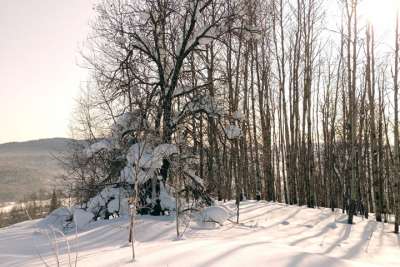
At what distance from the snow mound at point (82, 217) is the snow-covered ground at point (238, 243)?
247 millimetres

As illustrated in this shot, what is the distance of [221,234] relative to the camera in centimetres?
805

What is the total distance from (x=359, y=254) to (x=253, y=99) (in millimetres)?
11458

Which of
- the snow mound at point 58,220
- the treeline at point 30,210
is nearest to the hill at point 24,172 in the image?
the treeline at point 30,210

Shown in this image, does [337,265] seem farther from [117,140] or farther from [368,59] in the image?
[368,59]

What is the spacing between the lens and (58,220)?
1102 centimetres

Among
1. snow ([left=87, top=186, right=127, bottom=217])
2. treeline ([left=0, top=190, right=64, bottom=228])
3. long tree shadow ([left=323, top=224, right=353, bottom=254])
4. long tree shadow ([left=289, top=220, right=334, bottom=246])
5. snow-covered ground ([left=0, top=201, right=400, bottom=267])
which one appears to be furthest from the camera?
snow ([left=87, top=186, right=127, bottom=217])

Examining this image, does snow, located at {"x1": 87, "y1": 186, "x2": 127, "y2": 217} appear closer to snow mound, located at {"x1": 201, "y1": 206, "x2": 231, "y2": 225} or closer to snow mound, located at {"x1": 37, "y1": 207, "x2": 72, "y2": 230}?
snow mound, located at {"x1": 37, "y1": 207, "x2": 72, "y2": 230}

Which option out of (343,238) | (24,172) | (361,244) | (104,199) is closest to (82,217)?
(104,199)

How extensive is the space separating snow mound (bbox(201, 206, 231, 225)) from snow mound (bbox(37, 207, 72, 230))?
4019 millimetres

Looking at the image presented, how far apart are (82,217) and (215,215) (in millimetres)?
3508

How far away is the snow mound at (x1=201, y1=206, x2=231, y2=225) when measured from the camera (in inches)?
363

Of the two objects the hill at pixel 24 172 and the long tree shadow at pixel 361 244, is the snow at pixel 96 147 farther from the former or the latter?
the hill at pixel 24 172

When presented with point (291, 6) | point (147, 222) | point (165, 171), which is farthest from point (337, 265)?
point (291, 6)

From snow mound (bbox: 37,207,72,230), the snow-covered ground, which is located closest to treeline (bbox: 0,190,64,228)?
snow mound (bbox: 37,207,72,230)
